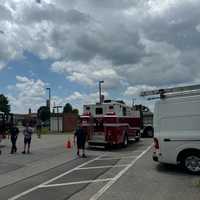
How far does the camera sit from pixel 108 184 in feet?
32.9

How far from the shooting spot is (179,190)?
909cm

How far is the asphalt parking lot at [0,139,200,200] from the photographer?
339 inches

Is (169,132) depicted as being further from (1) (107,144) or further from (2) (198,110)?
(1) (107,144)

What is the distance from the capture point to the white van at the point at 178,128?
11562 mm

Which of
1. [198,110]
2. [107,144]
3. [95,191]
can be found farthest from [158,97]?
[107,144]

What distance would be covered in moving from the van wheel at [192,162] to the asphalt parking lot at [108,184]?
307mm

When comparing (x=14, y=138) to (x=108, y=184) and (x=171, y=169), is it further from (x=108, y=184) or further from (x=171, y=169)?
(x=108, y=184)

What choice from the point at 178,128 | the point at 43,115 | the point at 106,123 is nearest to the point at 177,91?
the point at 178,128

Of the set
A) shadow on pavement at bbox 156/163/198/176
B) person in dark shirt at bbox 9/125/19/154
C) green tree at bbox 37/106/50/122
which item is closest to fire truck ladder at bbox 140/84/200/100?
shadow on pavement at bbox 156/163/198/176

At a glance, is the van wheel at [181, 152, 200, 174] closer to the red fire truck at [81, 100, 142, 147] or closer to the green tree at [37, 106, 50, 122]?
the red fire truck at [81, 100, 142, 147]

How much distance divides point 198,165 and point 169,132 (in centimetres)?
139

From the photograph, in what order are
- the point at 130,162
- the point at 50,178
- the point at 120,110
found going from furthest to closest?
the point at 120,110 < the point at 130,162 < the point at 50,178

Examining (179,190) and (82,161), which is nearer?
(179,190)

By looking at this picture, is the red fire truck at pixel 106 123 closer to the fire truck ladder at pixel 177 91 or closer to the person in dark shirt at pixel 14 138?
the person in dark shirt at pixel 14 138
